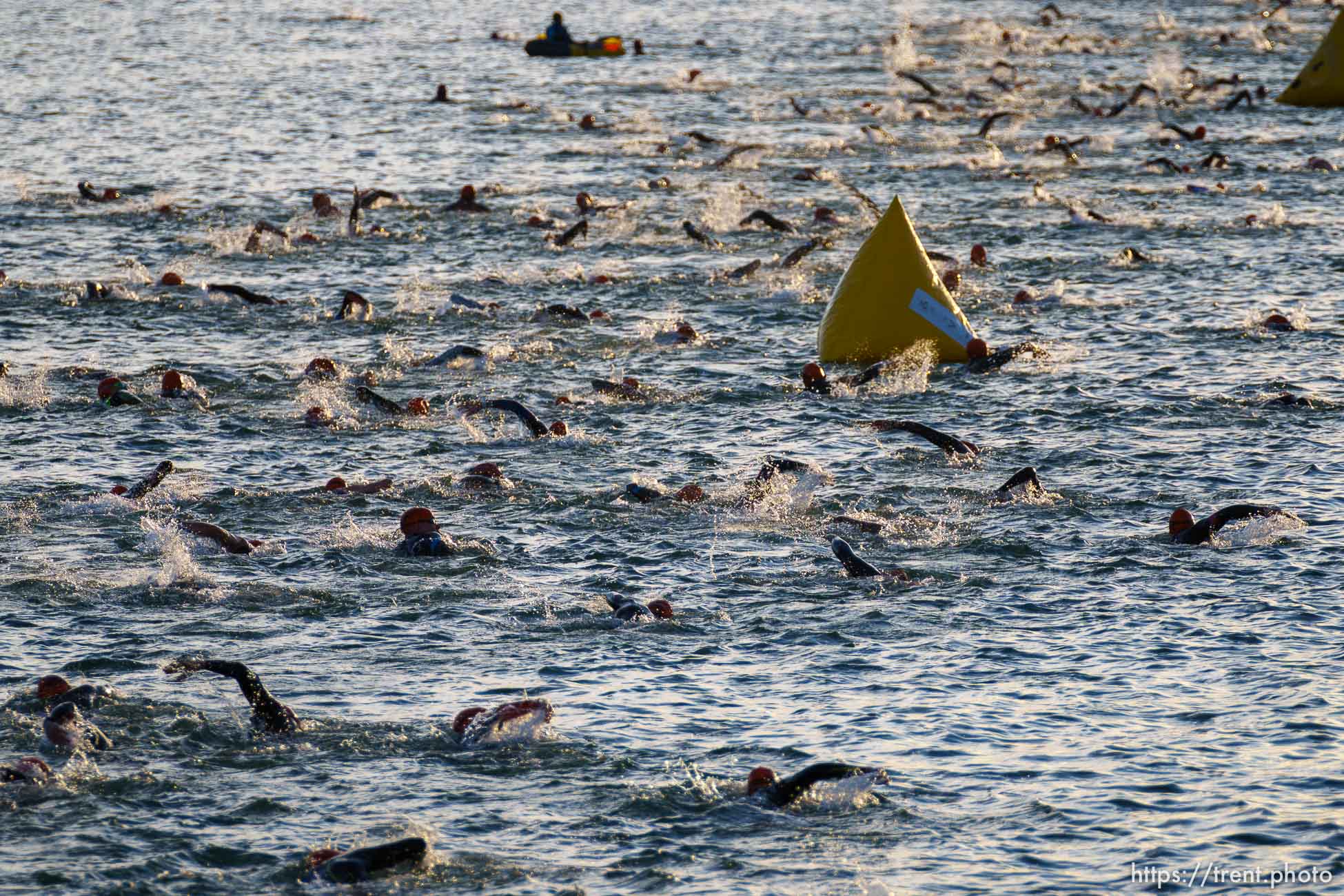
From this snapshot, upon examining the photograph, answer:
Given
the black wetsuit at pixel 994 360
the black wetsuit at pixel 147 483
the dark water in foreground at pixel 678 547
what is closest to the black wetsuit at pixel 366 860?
the dark water in foreground at pixel 678 547

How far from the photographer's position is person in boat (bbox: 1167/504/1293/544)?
12773 mm

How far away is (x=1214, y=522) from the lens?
12.8m

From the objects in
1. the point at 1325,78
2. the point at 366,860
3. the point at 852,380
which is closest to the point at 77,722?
the point at 366,860

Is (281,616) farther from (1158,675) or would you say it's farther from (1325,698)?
(1325,698)

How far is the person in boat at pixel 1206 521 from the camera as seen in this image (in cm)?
1277

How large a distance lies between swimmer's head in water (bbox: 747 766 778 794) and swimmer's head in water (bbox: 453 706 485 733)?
5.38 feet

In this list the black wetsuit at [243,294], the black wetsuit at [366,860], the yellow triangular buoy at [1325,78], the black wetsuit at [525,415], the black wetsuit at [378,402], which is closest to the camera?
the black wetsuit at [366,860]

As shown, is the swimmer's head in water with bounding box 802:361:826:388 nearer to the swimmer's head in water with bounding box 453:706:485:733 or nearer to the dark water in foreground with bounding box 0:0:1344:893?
the dark water in foreground with bounding box 0:0:1344:893

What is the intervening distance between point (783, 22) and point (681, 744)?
53.5 meters

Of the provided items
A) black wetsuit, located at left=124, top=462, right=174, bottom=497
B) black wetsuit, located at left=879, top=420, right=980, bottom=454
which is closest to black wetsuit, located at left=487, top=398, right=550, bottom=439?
black wetsuit, located at left=124, top=462, right=174, bottom=497

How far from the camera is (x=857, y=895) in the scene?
26.8 feet

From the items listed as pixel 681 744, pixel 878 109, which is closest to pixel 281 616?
pixel 681 744

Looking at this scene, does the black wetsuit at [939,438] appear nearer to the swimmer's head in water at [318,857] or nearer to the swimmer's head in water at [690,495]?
the swimmer's head in water at [690,495]

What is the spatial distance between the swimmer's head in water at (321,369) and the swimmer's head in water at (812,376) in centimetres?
470
